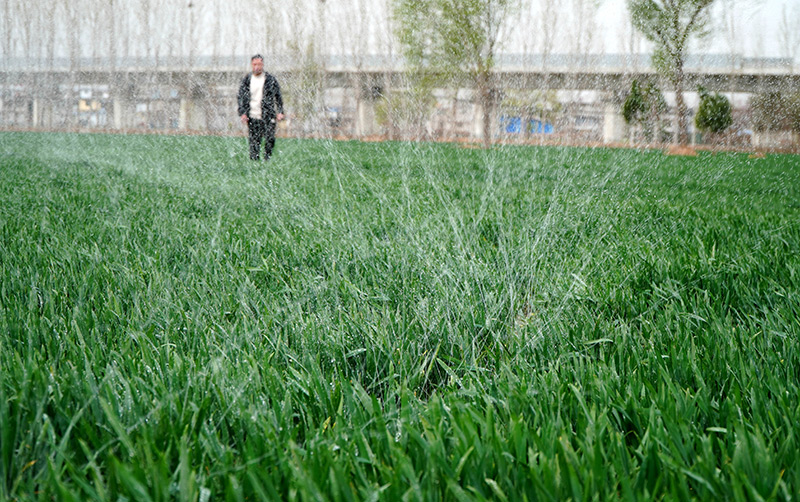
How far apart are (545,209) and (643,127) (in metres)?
0.80

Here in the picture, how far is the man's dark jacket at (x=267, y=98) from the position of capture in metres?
5.46

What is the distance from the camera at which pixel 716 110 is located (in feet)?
9.62

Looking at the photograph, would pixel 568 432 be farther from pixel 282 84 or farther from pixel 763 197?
pixel 282 84

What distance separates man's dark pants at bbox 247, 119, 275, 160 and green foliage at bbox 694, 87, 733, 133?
428 centimetres

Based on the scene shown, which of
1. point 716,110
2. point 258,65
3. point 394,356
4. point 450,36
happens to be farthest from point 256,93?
point 394,356

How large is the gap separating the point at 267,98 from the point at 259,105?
0.32 ft

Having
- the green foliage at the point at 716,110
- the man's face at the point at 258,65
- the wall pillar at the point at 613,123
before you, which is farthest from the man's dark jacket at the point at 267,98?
the green foliage at the point at 716,110

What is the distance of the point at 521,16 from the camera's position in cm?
297

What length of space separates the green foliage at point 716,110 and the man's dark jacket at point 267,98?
3.58 m

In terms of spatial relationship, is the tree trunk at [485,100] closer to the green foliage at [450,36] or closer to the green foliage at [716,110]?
the green foliage at [450,36]

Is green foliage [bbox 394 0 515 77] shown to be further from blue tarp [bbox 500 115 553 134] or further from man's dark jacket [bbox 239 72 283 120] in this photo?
man's dark jacket [bbox 239 72 283 120]

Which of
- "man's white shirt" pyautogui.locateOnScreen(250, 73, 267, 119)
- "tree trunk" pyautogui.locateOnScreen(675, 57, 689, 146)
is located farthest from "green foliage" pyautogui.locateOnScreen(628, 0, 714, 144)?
"man's white shirt" pyautogui.locateOnScreen(250, 73, 267, 119)

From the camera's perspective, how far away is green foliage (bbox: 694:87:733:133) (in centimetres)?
292

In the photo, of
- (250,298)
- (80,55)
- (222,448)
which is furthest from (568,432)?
(80,55)
